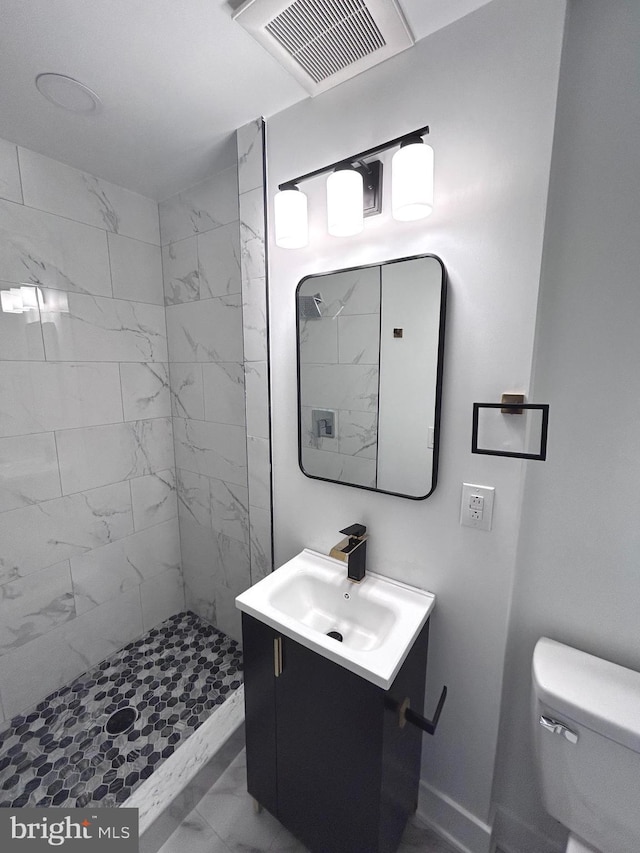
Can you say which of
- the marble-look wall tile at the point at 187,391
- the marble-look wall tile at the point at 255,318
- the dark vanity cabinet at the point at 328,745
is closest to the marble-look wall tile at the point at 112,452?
the marble-look wall tile at the point at 187,391

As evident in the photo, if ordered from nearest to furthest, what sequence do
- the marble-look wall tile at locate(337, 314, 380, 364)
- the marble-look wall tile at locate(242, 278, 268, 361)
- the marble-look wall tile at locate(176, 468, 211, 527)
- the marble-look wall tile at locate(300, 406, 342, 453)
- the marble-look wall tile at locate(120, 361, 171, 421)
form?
1. the marble-look wall tile at locate(337, 314, 380, 364)
2. the marble-look wall tile at locate(300, 406, 342, 453)
3. the marble-look wall tile at locate(242, 278, 268, 361)
4. the marble-look wall tile at locate(120, 361, 171, 421)
5. the marble-look wall tile at locate(176, 468, 211, 527)

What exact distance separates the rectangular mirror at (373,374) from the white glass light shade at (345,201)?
0.14 meters

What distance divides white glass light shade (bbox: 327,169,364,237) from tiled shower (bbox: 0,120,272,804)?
417mm

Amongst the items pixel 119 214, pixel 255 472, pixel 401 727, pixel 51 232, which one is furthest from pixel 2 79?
pixel 401 727

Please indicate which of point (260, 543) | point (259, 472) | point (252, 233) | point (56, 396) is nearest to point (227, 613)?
point (260, 543)

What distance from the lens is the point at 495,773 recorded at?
109 cm

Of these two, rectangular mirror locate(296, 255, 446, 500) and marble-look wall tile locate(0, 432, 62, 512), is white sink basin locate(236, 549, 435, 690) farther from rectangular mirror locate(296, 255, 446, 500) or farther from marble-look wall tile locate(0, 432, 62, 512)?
marble-look wall tile locate(0, 432, 62, 512)

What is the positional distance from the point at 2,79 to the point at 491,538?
6.63 ft

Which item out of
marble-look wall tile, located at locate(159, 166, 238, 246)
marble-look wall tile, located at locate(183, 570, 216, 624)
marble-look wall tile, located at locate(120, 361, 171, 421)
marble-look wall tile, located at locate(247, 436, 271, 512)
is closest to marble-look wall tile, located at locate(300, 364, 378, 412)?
marble-look wall tile, located at locate(247, 436, 271, 512)

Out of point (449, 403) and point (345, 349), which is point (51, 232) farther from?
point (449, 403)

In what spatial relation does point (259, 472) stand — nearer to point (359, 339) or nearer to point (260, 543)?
point (260, 543)

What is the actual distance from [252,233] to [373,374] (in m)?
0.75

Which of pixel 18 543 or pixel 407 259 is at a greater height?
pixel 407 259

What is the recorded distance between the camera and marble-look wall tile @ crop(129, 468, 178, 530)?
1913 mm
